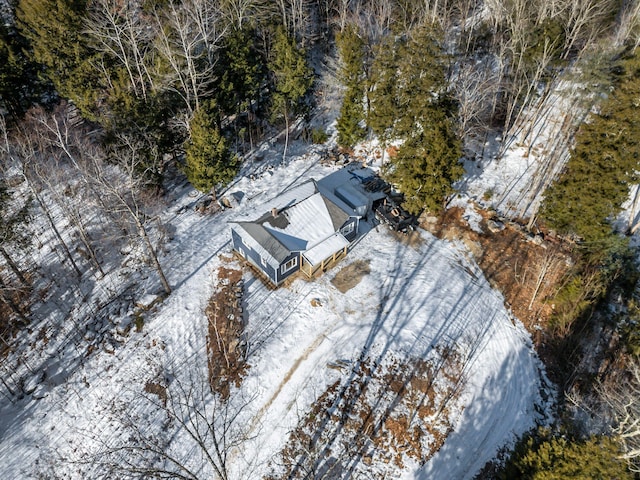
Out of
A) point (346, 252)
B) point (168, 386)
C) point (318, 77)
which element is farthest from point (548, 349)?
point (318, 77)

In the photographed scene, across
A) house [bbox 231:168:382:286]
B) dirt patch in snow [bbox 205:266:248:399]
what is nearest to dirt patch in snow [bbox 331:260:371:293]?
house [bbox 231:168:382:286]

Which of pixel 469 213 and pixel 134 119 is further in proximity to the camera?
pixel 469 213

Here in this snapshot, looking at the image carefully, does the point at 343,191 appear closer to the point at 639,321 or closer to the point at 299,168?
the point at 299,168

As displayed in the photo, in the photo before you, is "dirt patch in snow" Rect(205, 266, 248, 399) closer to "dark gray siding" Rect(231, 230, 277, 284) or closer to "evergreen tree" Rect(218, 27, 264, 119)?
"dark gray siding" Rect(231, 230, 277, 284)

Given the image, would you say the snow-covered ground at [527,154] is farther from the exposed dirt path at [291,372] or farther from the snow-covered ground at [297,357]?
the exposed dirt path at [291,372]

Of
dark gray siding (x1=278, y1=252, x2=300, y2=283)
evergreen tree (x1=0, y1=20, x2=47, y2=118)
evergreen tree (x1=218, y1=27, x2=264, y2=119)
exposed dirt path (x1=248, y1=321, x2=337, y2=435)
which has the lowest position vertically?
exposed dirt path (x1=248, y1=321, x2=337, y2=435)

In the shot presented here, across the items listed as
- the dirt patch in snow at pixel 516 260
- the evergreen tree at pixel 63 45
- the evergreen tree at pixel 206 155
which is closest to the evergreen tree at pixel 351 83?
the evergreen tree at pixel 206 155
